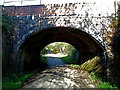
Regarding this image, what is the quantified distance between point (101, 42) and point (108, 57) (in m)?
1.02

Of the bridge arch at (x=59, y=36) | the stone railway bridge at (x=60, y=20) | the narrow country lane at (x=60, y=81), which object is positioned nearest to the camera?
the narrow country lane at (x=60, y=81)

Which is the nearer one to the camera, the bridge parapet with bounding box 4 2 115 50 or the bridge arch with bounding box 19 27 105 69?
the bridge parapet with bounding box 4 2 115 50

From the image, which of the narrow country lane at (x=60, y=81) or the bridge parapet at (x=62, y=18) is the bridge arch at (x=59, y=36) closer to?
the bridge parapet at (x=62, y=18)

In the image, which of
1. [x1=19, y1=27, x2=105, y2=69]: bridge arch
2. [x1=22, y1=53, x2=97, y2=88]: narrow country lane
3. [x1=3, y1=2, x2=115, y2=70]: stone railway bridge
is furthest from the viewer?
[x1=19, y1=27, x2=105, y2=69]: bridge arch

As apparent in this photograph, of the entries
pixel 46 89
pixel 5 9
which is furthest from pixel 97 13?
pixel 5 9

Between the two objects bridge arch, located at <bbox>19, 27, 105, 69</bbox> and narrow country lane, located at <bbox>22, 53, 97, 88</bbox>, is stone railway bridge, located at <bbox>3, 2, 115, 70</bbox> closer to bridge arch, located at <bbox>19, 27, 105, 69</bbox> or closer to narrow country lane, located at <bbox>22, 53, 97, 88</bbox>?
bridge arch, located at <bbox>19, 27, 105, 69</bbox>

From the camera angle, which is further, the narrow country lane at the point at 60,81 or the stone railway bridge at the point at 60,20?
the stone railway bridge at the point at 60,20

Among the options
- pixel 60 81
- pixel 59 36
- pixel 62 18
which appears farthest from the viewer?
pixel 59 36

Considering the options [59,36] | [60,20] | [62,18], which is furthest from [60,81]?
[59,36]

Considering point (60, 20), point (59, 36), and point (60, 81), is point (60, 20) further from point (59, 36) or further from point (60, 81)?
point (60, 81)

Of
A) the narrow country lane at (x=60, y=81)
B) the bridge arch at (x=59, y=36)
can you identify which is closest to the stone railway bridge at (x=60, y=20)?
the bridge arch at (x=59, y=36)

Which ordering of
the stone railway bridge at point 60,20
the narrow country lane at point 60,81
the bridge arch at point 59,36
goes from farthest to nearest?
1. the bridge arch at point 59,36
2. the stone railway bridge at point 60,20
3. the narrow country lane at point 60,81

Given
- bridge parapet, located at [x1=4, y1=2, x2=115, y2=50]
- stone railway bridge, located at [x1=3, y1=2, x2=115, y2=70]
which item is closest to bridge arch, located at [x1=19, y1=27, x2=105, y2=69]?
stone railway bridge, located at [x1=3, y1=2, x2=115, y2=70]

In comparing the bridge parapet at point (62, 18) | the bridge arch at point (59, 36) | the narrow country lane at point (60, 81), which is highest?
the bridge parapet at point (62, 18)
